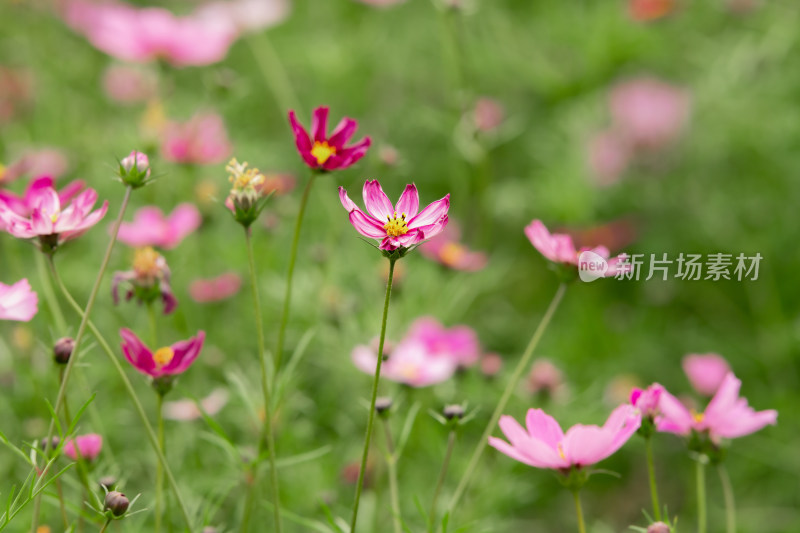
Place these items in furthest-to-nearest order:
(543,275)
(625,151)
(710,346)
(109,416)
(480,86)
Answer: (480,86) → (625,151) → (543,275) → (710,346) → (109,416)

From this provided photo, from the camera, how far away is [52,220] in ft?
1.91

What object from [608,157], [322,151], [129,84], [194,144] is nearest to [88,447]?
[322,151]

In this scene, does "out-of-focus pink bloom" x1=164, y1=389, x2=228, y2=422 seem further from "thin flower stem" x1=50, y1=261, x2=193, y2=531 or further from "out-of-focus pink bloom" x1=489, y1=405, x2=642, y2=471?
"out-of-focus pink bloom" x1=489, y1=405, x2=642, y2=471

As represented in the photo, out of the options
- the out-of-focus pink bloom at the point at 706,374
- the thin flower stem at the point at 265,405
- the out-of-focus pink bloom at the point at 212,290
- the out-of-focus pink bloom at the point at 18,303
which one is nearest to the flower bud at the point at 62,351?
the out-of-focus pink bloom at the point at 18,303

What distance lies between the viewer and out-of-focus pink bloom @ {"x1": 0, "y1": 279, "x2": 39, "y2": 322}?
57 centimetres

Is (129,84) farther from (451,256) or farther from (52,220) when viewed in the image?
(52,220)

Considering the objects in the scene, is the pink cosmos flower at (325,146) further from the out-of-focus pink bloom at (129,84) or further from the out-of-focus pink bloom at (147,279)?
the out-of-focus pink bloom at (129,84)

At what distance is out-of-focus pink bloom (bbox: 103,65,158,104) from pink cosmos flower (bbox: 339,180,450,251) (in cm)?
123

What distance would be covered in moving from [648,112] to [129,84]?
3.95ft

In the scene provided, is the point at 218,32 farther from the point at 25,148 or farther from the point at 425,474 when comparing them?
the point at 425,474

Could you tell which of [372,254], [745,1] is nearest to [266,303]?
[372,254]

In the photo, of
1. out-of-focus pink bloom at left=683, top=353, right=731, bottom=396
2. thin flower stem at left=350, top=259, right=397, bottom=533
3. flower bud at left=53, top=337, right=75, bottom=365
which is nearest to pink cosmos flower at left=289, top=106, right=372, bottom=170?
thin flower stem at left=350, top=259, right=397, bottom=533

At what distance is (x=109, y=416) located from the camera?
42.9 inches

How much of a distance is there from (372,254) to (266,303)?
22cm
